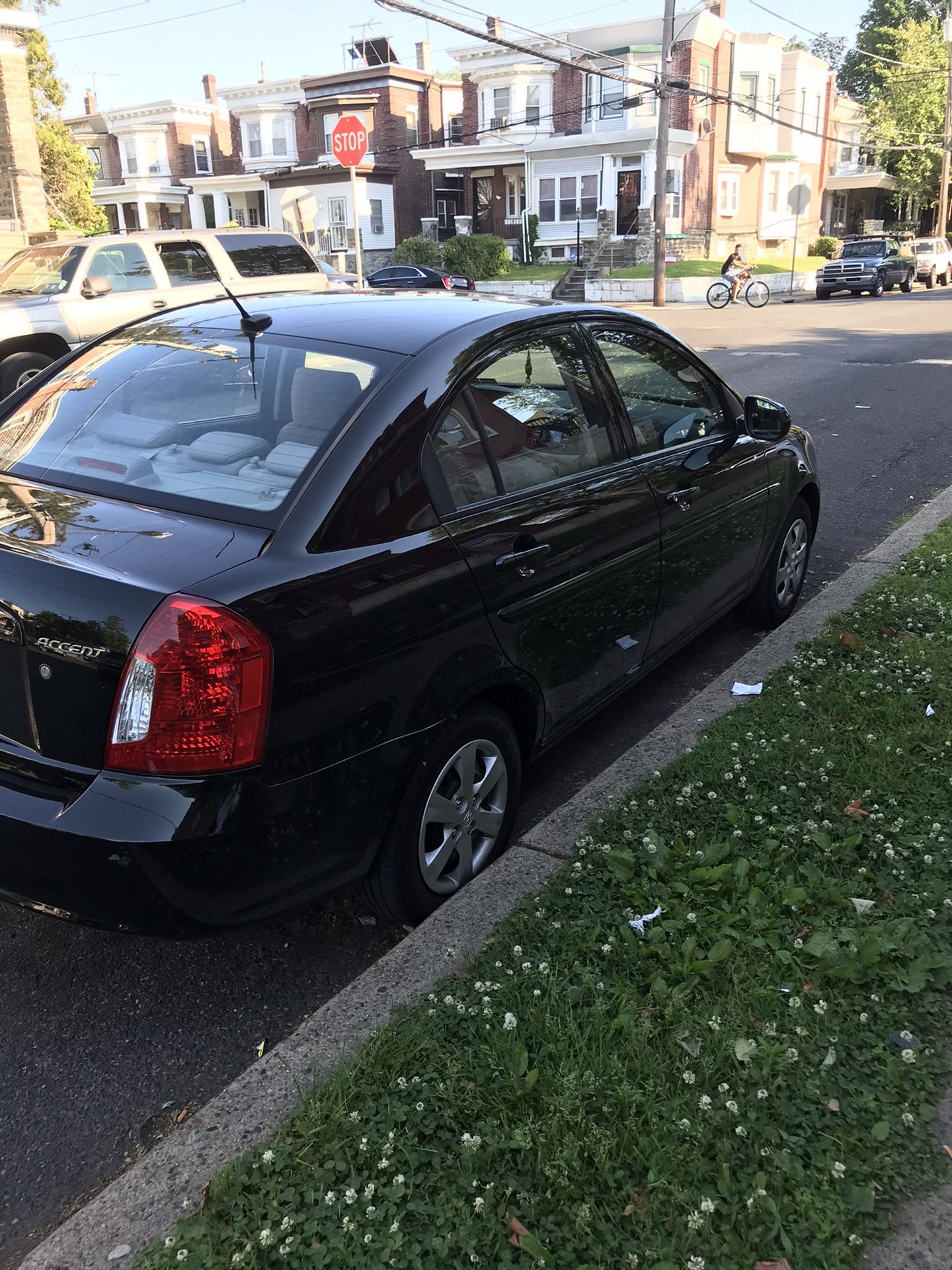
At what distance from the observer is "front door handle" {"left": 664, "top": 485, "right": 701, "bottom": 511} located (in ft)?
13.5

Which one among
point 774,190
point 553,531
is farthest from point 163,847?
point 774,190

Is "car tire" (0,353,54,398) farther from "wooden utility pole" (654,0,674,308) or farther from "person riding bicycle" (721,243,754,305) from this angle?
"person riding bicycle" (721,243,754,305)

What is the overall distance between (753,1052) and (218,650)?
4.91 ft

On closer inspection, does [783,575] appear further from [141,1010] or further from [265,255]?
[265,255]

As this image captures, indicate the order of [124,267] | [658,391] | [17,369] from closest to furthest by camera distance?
[658,391]
[17,369]
[124,267]

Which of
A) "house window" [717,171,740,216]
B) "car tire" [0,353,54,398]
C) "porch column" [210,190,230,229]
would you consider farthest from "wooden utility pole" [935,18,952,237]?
"car tire" [0,353,54,398]

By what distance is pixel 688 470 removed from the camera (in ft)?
14.0

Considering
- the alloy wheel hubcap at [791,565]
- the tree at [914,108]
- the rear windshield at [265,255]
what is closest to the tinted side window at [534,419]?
the alloy wheel hubcap at [791,565]

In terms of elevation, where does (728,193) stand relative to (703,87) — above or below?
below

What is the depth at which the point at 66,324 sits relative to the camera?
1196cm

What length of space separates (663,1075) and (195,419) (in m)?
2.28

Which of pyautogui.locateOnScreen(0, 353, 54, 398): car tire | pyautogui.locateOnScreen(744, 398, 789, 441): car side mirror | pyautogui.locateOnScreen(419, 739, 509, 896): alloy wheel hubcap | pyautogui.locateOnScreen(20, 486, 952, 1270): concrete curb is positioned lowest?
pyautogui.locateOnScreen(20, 486, 952, 1270): concrete curb

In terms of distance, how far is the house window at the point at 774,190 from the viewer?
4712 centimetres

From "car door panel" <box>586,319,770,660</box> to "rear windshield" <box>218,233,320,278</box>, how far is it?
34.1ft
